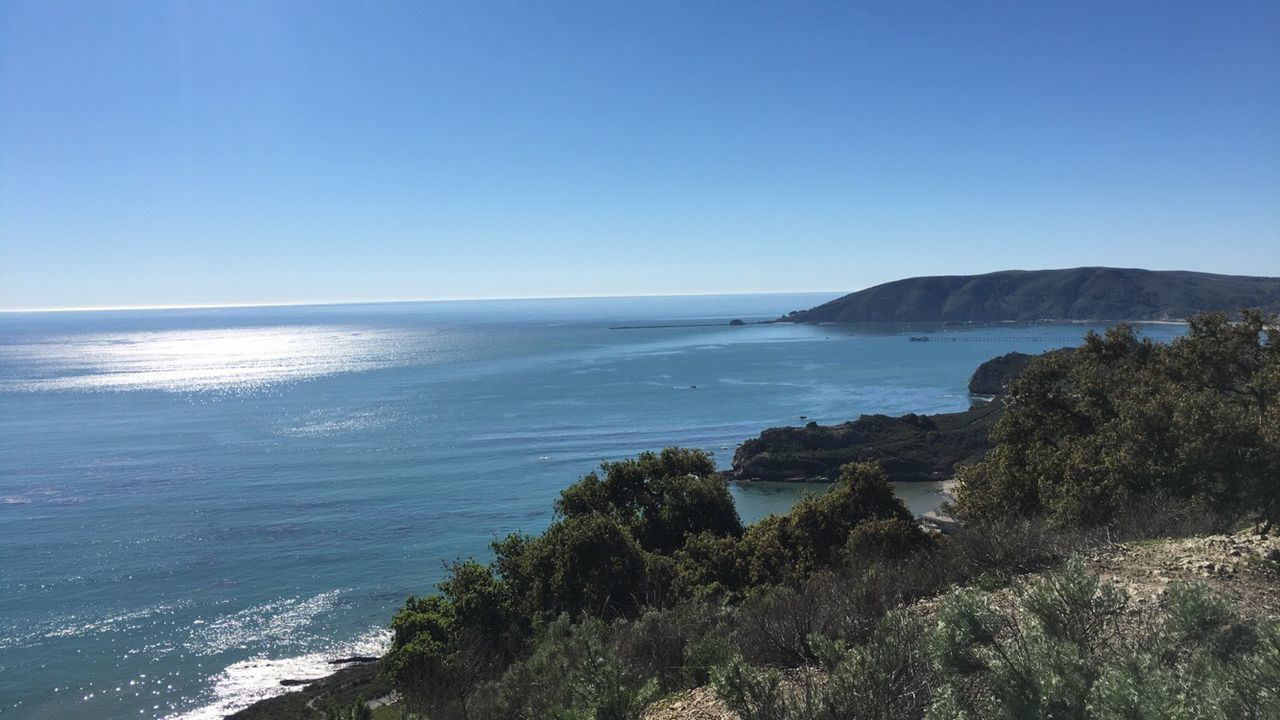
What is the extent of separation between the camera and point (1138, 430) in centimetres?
1600

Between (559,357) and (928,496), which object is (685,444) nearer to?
(928,496)

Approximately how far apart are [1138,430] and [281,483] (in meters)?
45.5

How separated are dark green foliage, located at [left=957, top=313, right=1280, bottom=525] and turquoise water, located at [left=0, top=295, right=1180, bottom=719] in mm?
21187

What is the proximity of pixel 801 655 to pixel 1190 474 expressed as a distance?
11.4m

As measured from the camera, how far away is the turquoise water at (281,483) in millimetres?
25156

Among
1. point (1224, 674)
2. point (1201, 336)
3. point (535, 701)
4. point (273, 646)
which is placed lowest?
point (273, 646)

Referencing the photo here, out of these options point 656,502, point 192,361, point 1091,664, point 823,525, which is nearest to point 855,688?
point 1091,664

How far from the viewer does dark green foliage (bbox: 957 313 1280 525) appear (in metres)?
14.5

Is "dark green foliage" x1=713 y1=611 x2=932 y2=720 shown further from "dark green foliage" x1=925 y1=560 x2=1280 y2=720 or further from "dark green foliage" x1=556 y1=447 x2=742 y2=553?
"dark green foliage" x1=556 y1=447 x2=742 y2=553

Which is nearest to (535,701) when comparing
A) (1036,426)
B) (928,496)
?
(1036,426)

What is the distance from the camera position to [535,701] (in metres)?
8.56

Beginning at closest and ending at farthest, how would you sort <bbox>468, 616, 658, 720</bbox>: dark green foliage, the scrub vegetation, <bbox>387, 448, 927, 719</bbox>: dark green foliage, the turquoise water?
the scrub vegetation → <bbox>468, 616, 658, 720</bbox>: dark green foliage → <bbox>387, 448, 927, 719</bbox>: dark green foliage → the turquoise water

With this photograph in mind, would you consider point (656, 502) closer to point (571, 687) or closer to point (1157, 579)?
point (1157, 579)

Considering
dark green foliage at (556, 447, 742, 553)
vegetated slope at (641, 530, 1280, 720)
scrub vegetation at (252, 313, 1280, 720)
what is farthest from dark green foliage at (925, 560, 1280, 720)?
dark green foliage at (556, 447, 742, 553)
